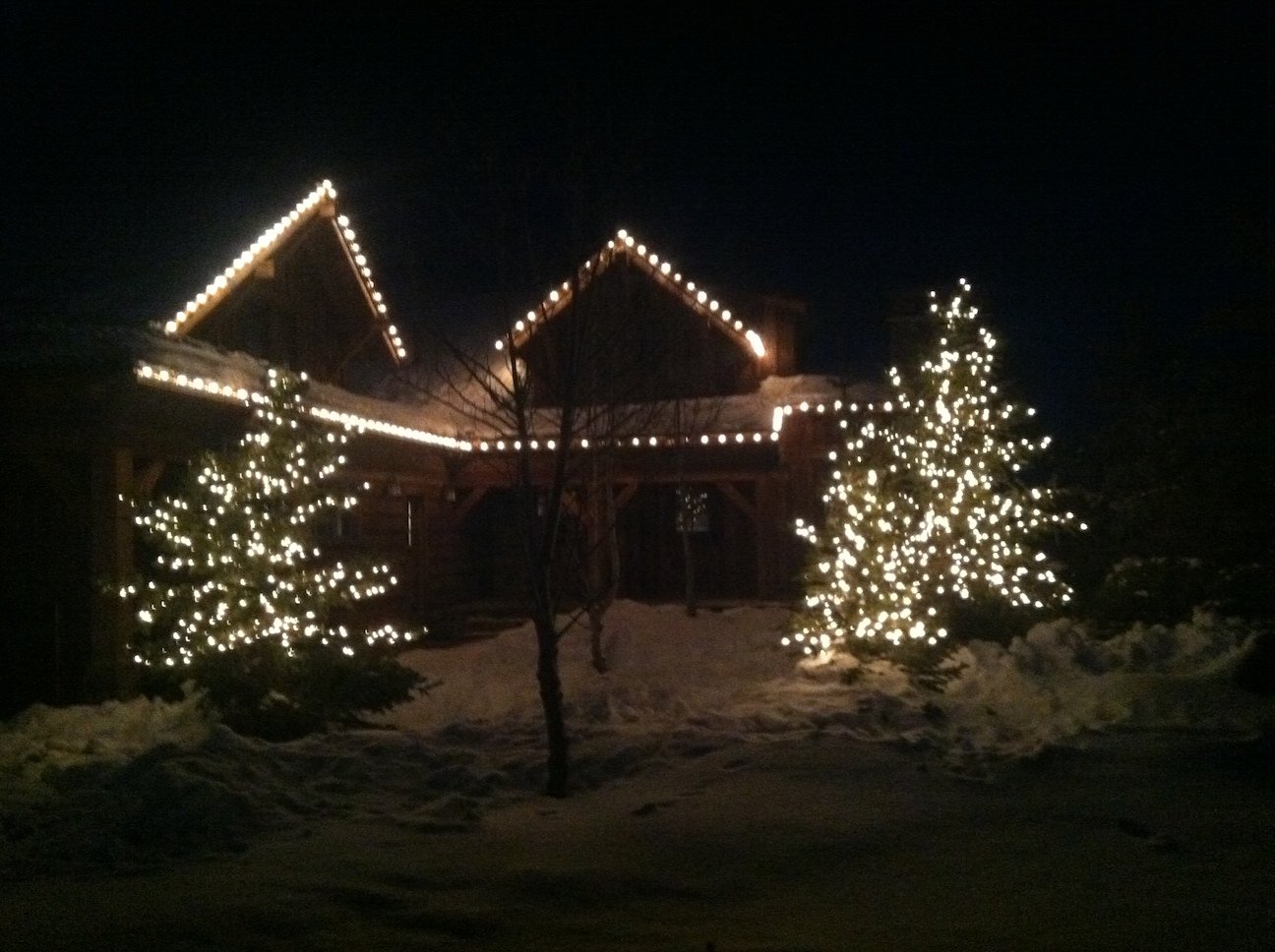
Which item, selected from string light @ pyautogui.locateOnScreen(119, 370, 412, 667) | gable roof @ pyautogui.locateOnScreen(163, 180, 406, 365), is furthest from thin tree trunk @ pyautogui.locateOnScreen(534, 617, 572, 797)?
gable roof @ pyautogui.locateOnScreen(163, 180, 406, 365)

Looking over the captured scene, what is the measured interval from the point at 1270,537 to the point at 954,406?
5876 millimetres

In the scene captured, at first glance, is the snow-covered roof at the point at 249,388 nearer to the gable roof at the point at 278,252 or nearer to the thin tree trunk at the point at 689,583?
the gable roof at the point at 278,252

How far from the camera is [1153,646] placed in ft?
44.3

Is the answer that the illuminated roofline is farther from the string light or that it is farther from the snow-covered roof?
the string light

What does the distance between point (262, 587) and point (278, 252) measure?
7.63 meters

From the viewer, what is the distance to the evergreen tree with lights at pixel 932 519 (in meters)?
14.7

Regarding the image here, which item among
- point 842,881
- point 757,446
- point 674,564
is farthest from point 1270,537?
point 674,564

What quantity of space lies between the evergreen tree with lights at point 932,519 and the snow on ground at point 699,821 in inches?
63.5

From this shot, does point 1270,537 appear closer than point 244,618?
Yes

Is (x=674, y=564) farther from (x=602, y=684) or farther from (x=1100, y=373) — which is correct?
(x=1100, y=373)

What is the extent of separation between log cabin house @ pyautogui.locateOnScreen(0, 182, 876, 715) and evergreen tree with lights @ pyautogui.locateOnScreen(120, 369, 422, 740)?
113 cm

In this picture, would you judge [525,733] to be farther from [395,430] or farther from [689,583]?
[395,430]

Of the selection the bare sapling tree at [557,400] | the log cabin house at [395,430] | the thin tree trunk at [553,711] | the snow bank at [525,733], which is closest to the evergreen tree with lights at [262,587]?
the snow bank at [525,733]

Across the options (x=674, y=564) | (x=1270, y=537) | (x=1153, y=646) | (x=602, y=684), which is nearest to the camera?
(x=1270, y=537)
